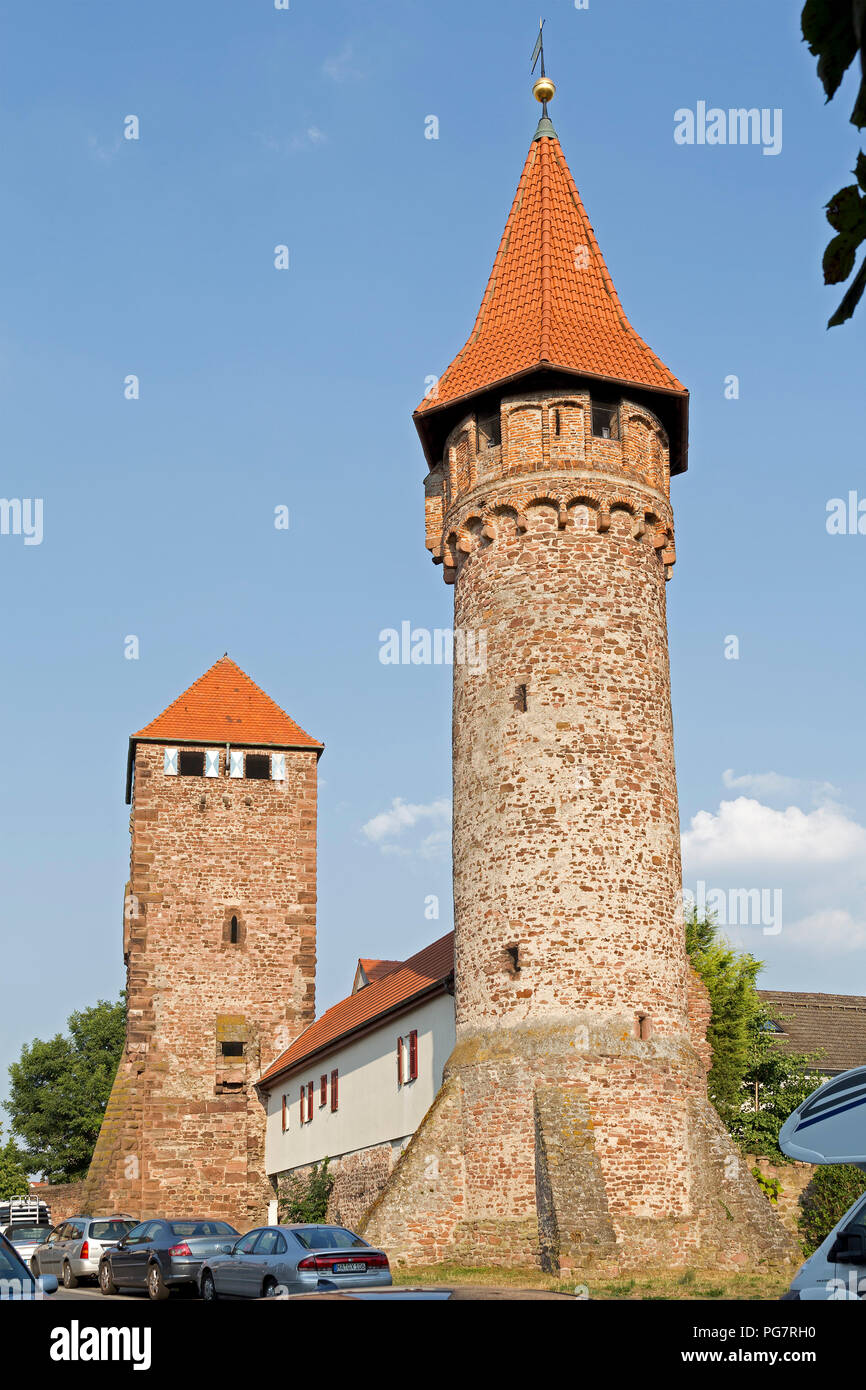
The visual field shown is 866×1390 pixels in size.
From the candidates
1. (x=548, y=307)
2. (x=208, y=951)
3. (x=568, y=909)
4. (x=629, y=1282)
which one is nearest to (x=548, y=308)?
(x=548, y=307)

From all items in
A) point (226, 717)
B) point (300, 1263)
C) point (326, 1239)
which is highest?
point (226, 717)

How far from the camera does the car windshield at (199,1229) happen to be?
19.0 m

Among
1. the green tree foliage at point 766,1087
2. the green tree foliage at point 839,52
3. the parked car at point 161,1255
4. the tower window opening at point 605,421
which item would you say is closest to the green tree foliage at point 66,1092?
the green tree foliage at point 766,1087

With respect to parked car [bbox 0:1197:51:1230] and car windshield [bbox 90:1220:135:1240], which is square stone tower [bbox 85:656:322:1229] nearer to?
parked car [bbox 0:1197:51:1230]

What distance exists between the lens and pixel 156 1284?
60.8 ft

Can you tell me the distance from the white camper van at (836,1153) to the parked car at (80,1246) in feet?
44.5

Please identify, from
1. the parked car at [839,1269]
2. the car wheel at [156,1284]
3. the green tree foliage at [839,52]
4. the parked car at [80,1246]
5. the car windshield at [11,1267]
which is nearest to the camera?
the green tree foliage at [839,52]

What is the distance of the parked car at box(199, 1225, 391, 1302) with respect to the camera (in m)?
14.4

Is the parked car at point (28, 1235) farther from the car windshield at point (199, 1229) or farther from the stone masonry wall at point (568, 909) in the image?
the stone masonry wall at point (568, 909)

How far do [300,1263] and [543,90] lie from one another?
21681mm

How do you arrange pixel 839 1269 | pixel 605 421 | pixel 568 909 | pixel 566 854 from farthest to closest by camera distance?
pixel 605 421 < pixel 566 854 < pixel 568 909 < pixel 839 1269

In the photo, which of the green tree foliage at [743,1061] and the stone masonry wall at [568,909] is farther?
the green tree foliage at [743,1061]

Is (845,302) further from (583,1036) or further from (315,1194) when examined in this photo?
(315,1194)

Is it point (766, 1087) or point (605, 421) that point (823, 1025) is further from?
point (605, 421)
